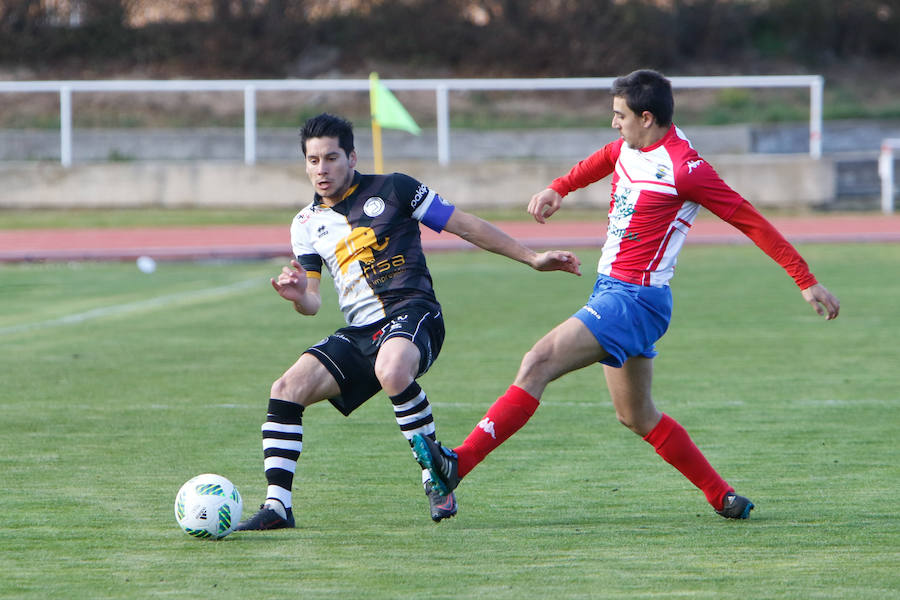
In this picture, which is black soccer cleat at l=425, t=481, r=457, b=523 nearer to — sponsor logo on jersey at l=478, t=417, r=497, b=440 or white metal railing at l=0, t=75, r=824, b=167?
sponsor logo on jersey at l=478, t=417, r=497, b=440

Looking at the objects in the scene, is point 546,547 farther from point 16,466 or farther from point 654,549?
point 16,466

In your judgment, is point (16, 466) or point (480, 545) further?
point (16, 466)

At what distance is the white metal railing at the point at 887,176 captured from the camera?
905 inches

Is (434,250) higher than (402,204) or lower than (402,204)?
lower

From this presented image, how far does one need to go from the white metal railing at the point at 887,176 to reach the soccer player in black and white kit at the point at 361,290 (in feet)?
61.9

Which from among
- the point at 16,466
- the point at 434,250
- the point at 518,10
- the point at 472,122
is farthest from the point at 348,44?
the point at 16,466

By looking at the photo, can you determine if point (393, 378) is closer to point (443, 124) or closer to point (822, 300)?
point (822, 300)

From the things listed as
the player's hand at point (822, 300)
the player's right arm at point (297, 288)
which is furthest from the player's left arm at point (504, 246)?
the player's hand at point (822, 300)

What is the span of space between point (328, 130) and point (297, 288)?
68 cm

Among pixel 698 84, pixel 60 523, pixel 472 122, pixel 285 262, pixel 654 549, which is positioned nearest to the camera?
pixel 654 549

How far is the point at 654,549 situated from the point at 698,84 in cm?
1923

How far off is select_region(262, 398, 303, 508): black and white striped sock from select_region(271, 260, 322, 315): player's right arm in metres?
0.43

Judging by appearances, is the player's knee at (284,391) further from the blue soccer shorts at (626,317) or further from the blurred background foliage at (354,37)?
the blurred background foliage at (354,37)

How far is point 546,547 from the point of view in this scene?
4.98m
